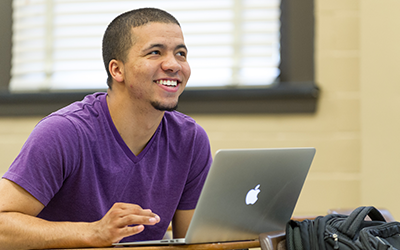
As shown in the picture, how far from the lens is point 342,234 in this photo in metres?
1.08

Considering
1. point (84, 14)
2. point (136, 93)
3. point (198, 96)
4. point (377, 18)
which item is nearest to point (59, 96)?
point (84, 14)

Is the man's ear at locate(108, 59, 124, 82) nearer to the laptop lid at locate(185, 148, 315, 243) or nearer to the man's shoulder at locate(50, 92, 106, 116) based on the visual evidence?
the man's shoulder at locate(50, 92, 106, 116)

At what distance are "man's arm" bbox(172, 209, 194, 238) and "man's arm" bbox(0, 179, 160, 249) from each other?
56cm

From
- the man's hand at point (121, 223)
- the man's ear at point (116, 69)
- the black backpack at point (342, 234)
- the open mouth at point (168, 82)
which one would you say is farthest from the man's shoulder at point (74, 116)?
the black backpack at point (342, 234)

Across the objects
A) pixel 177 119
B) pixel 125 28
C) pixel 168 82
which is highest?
pixel 125 28

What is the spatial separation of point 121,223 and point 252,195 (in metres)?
0.34

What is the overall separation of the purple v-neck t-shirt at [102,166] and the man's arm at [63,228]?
71 mm

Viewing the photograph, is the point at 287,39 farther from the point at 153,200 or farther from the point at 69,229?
the point at 69,229

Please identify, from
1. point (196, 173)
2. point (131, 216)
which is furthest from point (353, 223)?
point (196, 173)

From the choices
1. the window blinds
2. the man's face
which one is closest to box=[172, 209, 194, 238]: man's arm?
the man's face

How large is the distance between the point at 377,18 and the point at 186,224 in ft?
4.38

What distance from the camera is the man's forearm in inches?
44.4

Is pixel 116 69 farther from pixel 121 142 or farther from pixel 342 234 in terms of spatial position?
pixel 342 234

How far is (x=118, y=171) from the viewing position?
4.77ft
